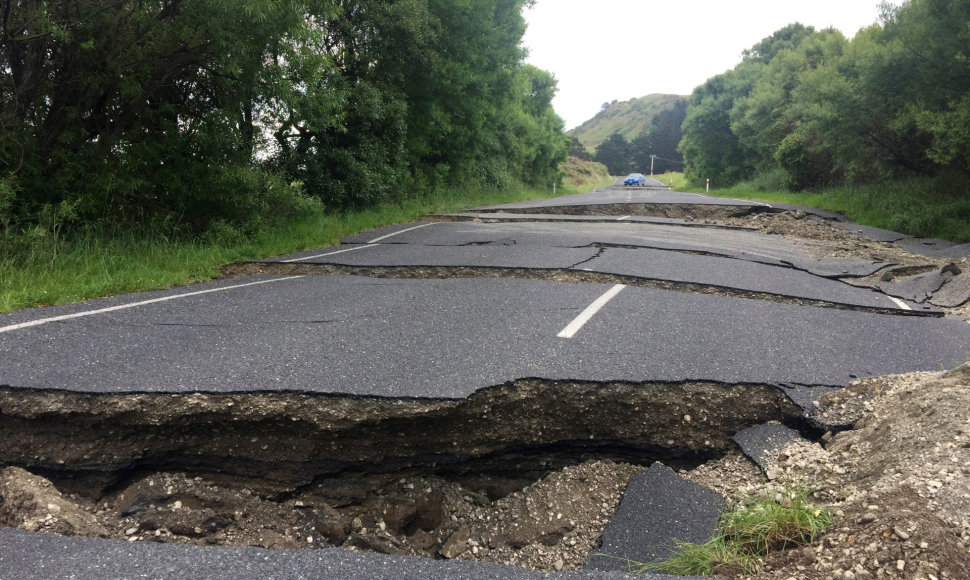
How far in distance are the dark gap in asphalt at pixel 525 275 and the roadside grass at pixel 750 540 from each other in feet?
15.1

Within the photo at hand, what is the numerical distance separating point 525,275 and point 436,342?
11.0 ft

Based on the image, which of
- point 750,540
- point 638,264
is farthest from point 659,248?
point 750,540

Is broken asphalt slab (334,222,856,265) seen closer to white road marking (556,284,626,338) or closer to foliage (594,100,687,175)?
white road marking (556,284,626,338)

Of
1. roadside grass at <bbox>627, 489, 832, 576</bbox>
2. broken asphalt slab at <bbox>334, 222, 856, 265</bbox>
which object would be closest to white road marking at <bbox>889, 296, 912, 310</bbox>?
broken asphalt slab at <bbox>334, 222, 856, 265</bbox>

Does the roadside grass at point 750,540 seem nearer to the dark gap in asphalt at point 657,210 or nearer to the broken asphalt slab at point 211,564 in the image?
the broken asphalt slab at point 211,564

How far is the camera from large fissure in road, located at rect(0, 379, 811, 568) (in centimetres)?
304

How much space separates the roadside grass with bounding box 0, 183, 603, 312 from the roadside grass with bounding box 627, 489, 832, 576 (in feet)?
21.1

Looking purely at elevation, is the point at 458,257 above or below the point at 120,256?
below

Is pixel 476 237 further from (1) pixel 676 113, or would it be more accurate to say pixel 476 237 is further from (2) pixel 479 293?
(1) pixel 676 113

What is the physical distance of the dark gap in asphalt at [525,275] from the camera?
6547 mm

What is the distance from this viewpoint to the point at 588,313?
565cm

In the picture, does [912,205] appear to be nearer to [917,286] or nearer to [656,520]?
[917,286]

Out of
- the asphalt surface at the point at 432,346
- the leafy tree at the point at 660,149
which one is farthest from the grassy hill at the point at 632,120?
the asphalt surface at the point at 432,346

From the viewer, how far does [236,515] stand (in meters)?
3.07
